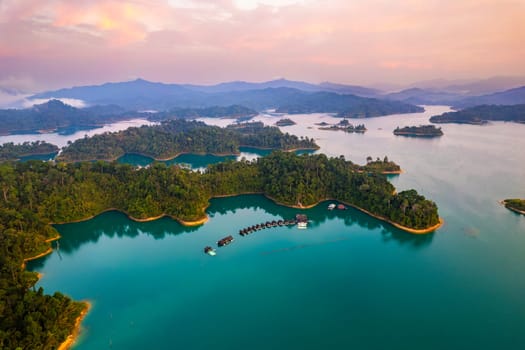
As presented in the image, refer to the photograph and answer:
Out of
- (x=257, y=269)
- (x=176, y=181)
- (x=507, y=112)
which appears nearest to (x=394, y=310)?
(x=257, y=269)

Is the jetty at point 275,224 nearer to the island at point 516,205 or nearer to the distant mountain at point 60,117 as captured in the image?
the island at point 516,205

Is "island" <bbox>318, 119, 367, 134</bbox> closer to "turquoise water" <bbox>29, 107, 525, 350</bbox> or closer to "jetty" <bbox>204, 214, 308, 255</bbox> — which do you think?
"turquoise water" <bbox>29, 107, 525, 350</bbox>

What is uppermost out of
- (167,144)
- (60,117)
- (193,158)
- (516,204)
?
(60,117)

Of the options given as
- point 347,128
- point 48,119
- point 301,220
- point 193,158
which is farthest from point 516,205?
point 48,119

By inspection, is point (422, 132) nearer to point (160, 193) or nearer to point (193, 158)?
point (193, 158)

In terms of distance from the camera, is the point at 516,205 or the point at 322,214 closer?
the point at 516,205

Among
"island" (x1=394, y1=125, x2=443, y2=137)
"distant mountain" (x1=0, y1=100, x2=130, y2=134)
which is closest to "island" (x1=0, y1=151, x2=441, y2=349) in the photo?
"island" (x1=394, y1=125, x2=443, y2=137)

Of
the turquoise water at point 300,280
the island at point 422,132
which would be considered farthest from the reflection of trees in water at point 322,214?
the island at point 422,132
